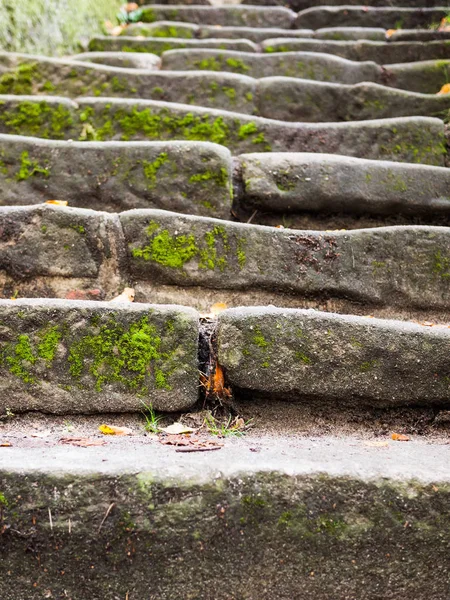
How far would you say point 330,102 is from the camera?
3090 millimetres

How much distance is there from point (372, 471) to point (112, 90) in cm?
255

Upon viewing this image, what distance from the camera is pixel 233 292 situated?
73.0 inches

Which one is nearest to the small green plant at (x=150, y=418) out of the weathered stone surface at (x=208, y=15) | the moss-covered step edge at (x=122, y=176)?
the moss-covered step edge at (x=122, y=176)

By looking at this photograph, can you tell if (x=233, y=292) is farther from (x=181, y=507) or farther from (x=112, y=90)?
(x=112, y=90)

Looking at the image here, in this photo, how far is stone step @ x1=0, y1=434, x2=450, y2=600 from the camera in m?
1.04

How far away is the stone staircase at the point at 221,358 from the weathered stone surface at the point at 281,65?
3.54ft

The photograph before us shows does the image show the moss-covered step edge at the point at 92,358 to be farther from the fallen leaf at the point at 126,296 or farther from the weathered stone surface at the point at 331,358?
the fallen leaf at the point at 126,296

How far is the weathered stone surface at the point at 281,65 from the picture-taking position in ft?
11.6

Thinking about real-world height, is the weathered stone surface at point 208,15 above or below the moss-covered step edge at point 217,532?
above

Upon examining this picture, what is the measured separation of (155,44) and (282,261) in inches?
110

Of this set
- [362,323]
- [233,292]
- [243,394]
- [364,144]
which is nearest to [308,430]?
[243,394]

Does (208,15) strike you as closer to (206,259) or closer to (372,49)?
(372,49)

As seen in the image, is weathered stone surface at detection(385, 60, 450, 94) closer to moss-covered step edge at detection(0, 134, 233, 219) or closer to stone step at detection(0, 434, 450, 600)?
moss-covered step edge at detection(0, 134, 233, 219)

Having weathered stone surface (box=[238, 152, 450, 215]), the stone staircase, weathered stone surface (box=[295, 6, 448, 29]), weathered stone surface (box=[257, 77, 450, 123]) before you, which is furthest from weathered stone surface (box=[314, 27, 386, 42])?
weathered stone surface (box=[238, 152, 450, 215])
